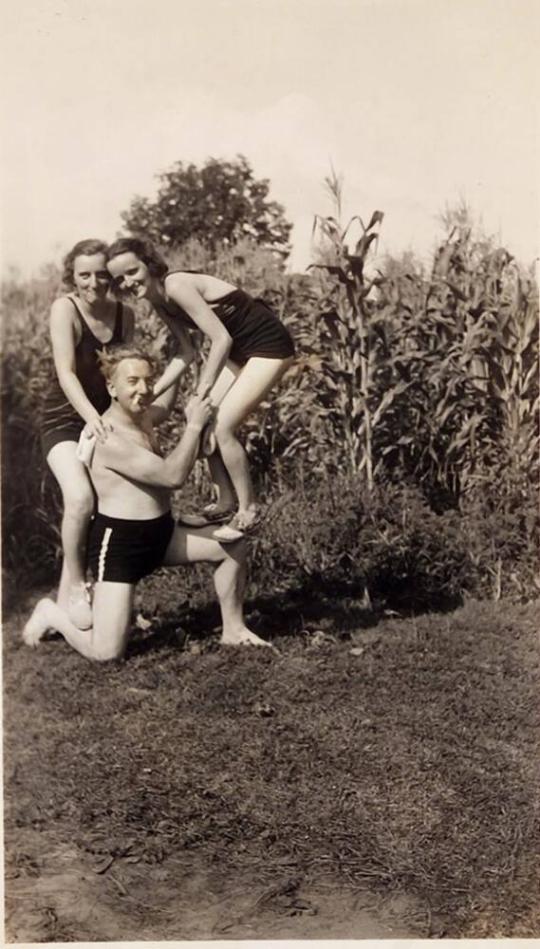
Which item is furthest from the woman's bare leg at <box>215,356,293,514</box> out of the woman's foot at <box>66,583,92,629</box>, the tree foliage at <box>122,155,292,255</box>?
the woman's foot at <box>66,583,92,629</box>

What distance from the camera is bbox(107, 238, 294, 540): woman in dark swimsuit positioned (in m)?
4.79

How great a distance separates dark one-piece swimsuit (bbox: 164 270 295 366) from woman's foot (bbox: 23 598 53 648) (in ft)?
4.98

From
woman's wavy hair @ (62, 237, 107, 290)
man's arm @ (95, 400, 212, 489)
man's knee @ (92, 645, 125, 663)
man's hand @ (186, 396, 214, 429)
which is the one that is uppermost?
woman's wavy hair @ (62, 237, 107, 290)

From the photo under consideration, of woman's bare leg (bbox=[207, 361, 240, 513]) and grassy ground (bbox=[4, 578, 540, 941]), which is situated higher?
woman's bare leg (bbox=[207, 361, 240, 513])

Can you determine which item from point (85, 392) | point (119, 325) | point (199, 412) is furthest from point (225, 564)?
point (119, 325)

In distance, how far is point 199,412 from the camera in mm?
4816

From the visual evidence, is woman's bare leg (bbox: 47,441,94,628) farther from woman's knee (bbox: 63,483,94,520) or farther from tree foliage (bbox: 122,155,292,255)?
tree foliage (bbox: 122,155,292,255)

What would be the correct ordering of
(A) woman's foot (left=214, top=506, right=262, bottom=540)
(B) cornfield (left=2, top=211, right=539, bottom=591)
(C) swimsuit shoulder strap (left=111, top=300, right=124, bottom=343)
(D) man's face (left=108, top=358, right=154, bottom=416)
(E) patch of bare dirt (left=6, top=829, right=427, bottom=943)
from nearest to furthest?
1. (E) patch of bare dirt (left=6, top=829, right=427, bottom=943)
2. (D) man's face (left=108, top=358, right=154, bottom=416)
3. (C) swimsuit shoulder strap (left=111, top=300, right=124, bottom=343)
4. (A) woman's foot (left=214, top=506, right=262, bottom=540)
5. (B) cornfield (left=2, top=211, right=539, bottom=591)

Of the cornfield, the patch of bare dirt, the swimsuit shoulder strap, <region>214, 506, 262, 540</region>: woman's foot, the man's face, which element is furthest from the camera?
the cornfield

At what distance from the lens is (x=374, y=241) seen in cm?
511

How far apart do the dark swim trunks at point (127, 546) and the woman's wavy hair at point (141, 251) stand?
A: 1.17 m

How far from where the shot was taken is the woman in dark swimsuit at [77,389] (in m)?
4.77

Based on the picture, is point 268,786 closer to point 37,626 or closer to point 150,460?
point 37,626

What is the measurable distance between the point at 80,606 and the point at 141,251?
171 centimetres
